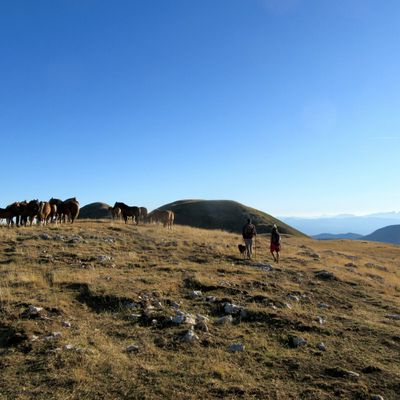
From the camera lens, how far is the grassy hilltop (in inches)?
294

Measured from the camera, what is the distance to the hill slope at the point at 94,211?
3103 inches

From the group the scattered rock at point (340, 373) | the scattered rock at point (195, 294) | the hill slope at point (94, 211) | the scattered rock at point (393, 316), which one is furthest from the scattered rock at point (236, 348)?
the hill slope at point (94, 211)

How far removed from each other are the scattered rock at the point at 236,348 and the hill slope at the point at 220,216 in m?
75.9

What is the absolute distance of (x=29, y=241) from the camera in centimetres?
2017

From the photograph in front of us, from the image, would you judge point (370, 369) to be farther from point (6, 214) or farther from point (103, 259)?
point (6, 214)

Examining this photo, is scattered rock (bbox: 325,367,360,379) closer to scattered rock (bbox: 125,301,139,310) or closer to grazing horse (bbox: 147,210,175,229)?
scattered rock (bbox: 125,301,139,310)

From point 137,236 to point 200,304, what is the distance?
43.6ft

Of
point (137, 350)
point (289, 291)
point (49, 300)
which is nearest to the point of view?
point (137, 350)

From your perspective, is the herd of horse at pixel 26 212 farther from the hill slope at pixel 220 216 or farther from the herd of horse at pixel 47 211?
the hill slope at pixel 220 216

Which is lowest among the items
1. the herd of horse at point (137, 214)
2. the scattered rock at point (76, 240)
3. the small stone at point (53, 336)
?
the small stone at point (53, 336)

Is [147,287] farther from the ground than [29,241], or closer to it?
closer to it

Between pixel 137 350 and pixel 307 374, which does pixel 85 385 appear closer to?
pixel 137 350

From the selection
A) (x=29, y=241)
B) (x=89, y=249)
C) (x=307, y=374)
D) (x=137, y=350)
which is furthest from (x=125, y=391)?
(x=29, y=241)

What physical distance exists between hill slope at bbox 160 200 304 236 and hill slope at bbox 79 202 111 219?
17.6m
